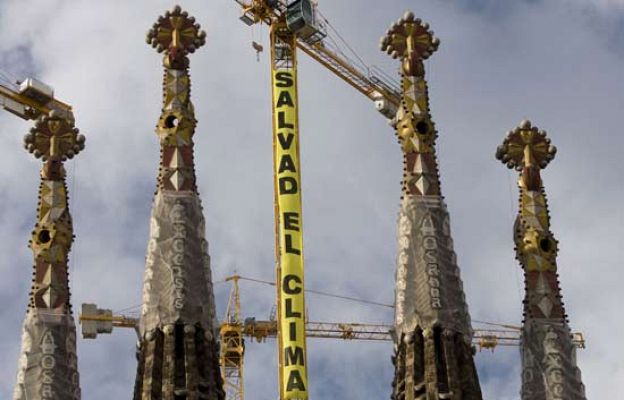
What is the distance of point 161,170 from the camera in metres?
51.0

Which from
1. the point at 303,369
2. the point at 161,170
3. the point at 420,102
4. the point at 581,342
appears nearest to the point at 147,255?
the point at 161,170

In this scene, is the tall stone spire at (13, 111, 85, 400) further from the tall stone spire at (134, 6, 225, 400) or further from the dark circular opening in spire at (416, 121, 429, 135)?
the dark circular opening in spire at (416, 121, 429, 135)

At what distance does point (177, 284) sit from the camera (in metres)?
48.3

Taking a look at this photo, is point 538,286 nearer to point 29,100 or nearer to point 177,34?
point 177,34

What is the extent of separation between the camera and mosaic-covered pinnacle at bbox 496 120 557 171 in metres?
52.2

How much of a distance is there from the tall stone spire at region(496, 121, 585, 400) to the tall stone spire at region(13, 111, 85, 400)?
47.4 feet

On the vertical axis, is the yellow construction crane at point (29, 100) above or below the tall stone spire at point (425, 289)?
above

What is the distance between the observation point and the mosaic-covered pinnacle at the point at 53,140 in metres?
51.3

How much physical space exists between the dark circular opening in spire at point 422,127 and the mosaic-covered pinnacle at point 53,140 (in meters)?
11.4

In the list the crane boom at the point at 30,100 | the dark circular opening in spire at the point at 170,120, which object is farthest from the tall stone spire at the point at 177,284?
the crane boom at the point at 30,100

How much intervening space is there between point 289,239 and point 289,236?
125 mm

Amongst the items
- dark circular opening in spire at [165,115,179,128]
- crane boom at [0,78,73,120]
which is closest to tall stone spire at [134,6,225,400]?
dark circular opening in spire at [165,115,179,128]

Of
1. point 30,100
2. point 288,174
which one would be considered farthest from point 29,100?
point 288,174

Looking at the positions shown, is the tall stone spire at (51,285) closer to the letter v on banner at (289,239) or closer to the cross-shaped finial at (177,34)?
the cross-shaped finial at (177,34)
